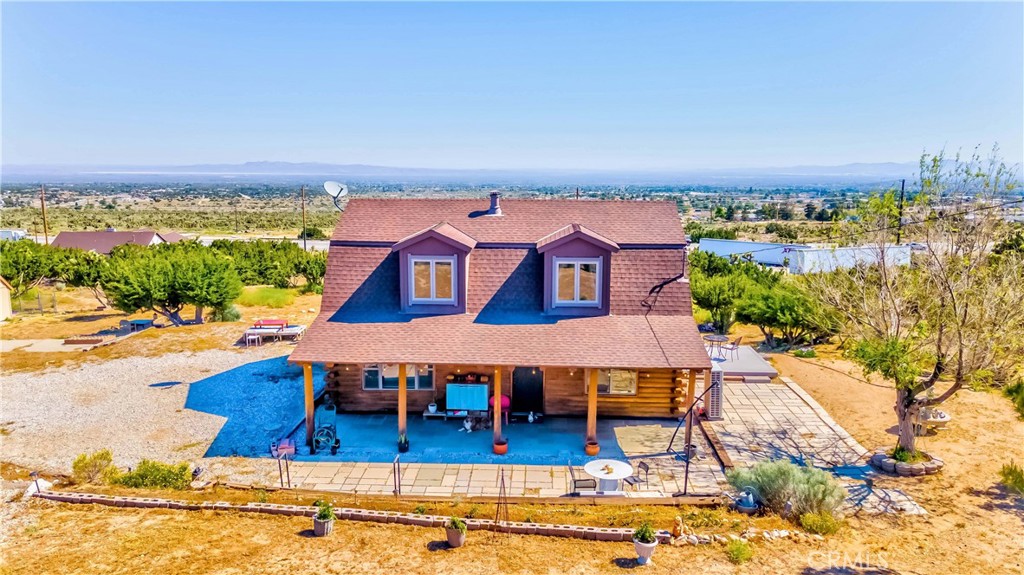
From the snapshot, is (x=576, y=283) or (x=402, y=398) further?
(x=576, y=283)

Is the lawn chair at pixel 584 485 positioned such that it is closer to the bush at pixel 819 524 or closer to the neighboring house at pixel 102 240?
the bush at pixel 819 524

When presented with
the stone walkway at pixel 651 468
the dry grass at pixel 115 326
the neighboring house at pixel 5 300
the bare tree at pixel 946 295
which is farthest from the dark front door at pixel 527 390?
the neighboring house at pixel 5 300

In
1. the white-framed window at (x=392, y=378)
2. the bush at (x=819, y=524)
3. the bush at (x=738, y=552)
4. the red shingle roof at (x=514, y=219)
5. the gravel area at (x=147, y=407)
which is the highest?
the red shingle roof at (x=514, y=219)

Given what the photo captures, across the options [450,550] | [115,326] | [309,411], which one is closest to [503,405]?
[309,411]

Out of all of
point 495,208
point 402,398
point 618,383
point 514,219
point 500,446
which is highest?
point 495,208

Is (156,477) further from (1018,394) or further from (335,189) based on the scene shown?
(1018,394)

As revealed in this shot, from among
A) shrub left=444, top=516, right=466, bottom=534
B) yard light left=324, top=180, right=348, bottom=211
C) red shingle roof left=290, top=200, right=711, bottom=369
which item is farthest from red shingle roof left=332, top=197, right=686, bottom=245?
shrub left=444, top=516, right=466, bottom=534
